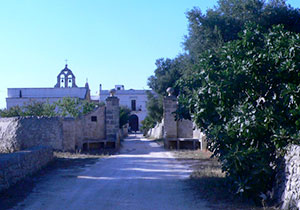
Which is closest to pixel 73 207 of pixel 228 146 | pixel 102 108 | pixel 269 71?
pixel 228 146

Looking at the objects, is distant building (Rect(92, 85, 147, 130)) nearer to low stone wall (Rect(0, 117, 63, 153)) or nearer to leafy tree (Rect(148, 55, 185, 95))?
leafy tree (Rect(148, 55, 185, 95))

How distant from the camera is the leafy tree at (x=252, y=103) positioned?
23.9 ft

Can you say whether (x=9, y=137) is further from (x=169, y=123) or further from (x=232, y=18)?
(x=232, y=18)

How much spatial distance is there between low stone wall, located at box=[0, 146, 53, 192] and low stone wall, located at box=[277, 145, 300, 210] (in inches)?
245

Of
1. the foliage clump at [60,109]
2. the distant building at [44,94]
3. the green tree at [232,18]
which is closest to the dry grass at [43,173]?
the foliage clump at [60,109]

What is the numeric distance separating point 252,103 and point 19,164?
6369 mm

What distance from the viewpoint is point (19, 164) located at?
10.2 metres

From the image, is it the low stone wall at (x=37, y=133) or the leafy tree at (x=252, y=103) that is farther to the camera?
the low stone wall at (x=37, y=133)

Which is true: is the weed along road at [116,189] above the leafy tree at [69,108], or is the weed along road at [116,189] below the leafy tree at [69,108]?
below

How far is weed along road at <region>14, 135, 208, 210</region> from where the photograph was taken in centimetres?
784

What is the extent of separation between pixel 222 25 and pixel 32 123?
418 inches

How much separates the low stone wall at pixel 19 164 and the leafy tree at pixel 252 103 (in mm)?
4802

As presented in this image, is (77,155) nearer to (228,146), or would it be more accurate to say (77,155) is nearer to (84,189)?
(84,189)

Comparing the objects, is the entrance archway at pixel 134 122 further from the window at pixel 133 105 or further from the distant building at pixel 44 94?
the distant building at pixel 44 94
